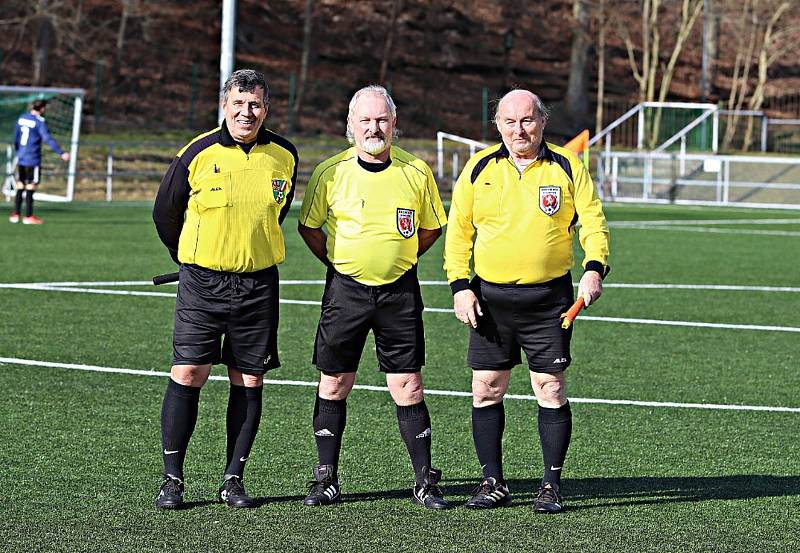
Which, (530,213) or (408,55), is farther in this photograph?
(408,55)

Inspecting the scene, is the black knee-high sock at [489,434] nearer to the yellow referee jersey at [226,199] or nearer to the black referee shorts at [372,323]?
the black referee shorts at [372,323]

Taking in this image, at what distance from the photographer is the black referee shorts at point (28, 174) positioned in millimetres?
21422

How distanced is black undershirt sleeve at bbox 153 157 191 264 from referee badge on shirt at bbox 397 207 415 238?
0.85m

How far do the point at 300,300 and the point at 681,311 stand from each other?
3462 mm

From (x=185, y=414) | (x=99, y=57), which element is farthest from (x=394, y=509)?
(x=99, y=57)

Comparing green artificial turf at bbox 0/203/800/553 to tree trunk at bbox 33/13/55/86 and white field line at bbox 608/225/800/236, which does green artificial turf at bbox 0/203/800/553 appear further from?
tree trunk at bbox 33/13/55/86

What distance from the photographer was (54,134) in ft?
102

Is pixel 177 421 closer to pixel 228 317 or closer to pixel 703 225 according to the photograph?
pixel 228 317

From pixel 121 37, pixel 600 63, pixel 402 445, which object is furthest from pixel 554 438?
pixel 600 63

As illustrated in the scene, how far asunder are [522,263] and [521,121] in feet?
1.87

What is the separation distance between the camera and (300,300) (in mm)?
12977

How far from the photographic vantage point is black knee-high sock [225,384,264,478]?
5.82 m

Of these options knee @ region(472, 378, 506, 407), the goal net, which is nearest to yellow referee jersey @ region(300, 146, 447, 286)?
knee @ region(472, 378, 506, 407)

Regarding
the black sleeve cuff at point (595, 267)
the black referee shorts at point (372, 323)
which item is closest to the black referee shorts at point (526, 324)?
the black sleeve cuff at point (595, 267)
